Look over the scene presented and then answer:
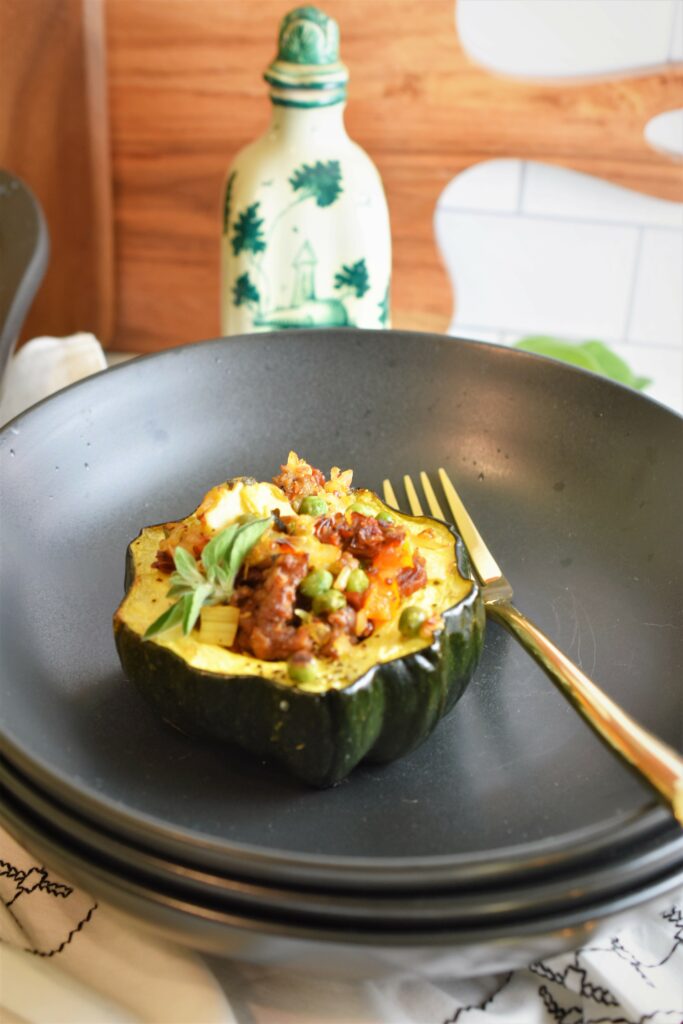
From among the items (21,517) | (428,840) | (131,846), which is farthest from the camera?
(21,517)

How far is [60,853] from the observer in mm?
996

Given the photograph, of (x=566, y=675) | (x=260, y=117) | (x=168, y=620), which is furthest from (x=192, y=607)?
(x=260, y=117)

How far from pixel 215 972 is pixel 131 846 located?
25 cm

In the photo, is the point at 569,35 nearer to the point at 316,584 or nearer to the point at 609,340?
the point at 609,340

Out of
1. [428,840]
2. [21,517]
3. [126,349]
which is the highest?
[21,517]

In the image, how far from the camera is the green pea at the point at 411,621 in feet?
3.84

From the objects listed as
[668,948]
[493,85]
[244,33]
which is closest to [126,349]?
[244,33]

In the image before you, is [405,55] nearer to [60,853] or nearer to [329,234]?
[329,234]

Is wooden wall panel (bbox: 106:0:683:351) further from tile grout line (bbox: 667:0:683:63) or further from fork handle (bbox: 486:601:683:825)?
fork handle (bbox: 486:601:683:825)

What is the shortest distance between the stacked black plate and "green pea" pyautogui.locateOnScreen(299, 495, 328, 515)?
0.88ft

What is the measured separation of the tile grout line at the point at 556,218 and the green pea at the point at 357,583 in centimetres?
157

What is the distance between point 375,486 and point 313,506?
1.24 feet

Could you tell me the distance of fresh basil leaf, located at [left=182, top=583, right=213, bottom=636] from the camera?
1148 millimetres

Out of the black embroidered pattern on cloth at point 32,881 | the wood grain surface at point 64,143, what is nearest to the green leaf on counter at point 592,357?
the wood grain surface at point 64,143
